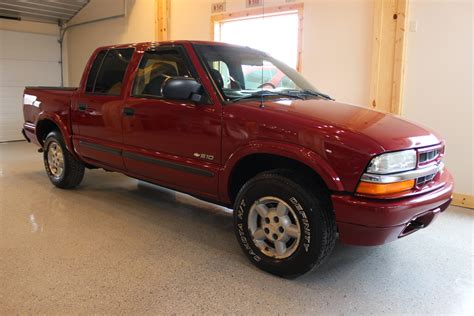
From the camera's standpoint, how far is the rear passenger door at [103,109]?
3857 millimetres

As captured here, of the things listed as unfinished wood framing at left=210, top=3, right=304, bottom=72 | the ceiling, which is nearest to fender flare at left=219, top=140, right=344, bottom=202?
unfinished wood framing at left=210, top=3, right=304, bottom=72

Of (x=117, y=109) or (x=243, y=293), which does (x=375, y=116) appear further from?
(x=117, y=109)

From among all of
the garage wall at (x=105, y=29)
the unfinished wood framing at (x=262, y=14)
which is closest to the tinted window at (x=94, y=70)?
the unfinished wood framing at (x=262, y=14)

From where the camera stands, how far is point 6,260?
2977 mm

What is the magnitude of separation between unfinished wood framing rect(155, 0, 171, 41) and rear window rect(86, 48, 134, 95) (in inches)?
152

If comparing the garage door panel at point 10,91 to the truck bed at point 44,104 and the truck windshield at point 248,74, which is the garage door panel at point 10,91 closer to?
the truck bed at point 44,104

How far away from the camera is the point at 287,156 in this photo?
2564 millimetres

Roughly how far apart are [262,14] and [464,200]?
4056 mm

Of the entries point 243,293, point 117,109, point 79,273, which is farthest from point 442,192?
point 117,109

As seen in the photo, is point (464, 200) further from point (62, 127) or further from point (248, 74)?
point (62, 127)

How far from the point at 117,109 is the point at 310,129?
2.07m

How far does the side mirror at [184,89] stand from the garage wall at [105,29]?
5.73 metres

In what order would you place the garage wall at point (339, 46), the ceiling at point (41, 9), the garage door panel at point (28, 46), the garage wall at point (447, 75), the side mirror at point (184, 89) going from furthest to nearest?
the garage door panel at point (28, 46), the ceiling at point (41, 9), the garage wall at point (339, 46), the garage wall at point (447, 75), the side mirror at point (184, 89)

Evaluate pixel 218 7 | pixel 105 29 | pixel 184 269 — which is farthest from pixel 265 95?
pixel 105 29
